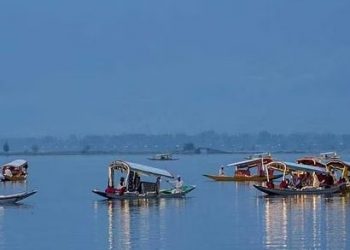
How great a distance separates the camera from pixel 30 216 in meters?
63.6

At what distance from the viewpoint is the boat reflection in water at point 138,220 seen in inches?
1927

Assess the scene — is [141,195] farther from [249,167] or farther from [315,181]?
[249,167]

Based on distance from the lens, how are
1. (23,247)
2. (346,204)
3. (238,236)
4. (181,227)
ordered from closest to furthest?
(23,247) < (238,236) < (181,227) < (346,204)

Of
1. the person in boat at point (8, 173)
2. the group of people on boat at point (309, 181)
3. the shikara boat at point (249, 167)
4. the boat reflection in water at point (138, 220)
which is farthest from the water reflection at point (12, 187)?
the group of people on boat at point (309, 181)

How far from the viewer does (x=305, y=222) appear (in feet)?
187

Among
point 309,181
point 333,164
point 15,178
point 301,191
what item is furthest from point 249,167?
point 301,191

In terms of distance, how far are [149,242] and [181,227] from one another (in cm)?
695

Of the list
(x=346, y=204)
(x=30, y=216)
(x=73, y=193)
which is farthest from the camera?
(x=73, y=193)

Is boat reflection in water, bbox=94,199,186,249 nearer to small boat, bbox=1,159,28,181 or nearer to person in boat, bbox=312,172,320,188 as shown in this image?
person in boat, bbox=312,172,320,188

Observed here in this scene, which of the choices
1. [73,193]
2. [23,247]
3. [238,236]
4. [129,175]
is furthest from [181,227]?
[73,193]

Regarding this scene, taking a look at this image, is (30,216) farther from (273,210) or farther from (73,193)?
(73,193)

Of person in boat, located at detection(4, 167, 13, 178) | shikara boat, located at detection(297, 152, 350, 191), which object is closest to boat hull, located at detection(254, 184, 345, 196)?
shikara boat, located at detection(297, 152, 350, 191)

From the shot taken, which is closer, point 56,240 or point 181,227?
point 56,240

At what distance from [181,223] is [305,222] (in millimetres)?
6172
